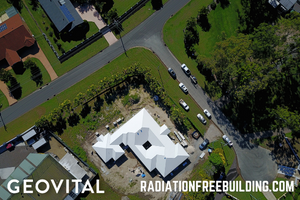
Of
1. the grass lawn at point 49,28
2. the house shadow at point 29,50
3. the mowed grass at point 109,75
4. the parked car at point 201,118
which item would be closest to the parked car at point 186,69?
the mowed grass at point 109,75

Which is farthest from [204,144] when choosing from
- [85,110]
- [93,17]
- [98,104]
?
[93,17]

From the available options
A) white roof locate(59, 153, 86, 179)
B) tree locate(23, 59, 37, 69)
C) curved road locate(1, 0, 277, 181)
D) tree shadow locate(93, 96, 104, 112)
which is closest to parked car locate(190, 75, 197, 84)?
curved road locate(1, 0, 277, 181)

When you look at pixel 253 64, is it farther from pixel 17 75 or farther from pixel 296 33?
pixel 17 75

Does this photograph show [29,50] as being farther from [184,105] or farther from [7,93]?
[184,105]

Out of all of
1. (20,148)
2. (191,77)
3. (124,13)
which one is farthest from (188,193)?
(124,13)

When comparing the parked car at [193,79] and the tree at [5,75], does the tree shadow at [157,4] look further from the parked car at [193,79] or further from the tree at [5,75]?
the tree at [5,75]

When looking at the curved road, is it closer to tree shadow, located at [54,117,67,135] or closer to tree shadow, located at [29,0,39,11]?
tree shadow, located at [54,117,67,135]

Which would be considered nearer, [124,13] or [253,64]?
[253,64]

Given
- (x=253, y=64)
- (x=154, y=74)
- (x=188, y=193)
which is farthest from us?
(x=154, y=74)
